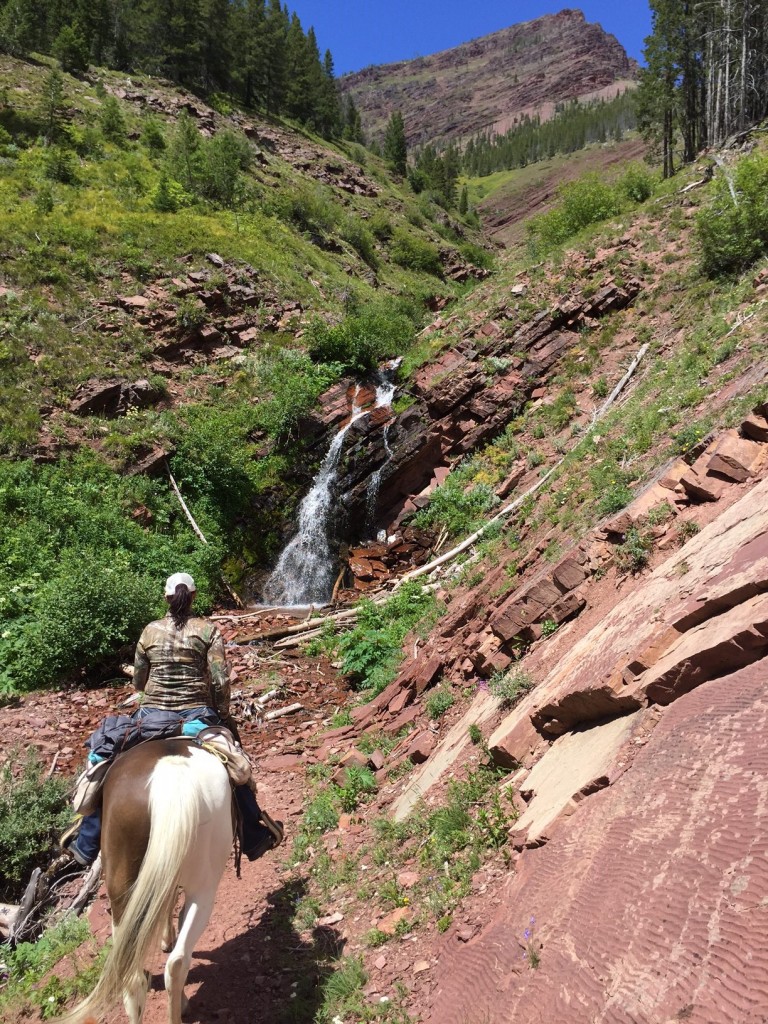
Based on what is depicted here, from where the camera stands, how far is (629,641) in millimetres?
4078

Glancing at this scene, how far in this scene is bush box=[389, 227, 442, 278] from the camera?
126ft

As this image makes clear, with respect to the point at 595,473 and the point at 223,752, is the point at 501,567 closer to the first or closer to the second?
the point at 595,473

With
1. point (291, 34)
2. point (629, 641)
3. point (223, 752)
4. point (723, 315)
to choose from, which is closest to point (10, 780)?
point (223, 752)

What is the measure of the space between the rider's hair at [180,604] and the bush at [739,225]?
13832 millimetres

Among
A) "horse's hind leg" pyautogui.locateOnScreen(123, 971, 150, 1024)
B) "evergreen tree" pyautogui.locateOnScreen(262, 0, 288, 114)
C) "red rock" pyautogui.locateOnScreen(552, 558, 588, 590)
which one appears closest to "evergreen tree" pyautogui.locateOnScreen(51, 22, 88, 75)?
"evergreen tree" pyautogui.locateOnScreen(262, 0, 288, 114)

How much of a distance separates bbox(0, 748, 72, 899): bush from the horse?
278 centimetres

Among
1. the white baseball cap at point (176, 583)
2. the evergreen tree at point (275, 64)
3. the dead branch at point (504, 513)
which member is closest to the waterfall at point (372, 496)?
the dead branch at point (504, 513)

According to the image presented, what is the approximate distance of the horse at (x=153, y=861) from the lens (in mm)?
3314

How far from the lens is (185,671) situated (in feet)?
14.8

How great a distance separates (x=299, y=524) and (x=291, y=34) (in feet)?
217

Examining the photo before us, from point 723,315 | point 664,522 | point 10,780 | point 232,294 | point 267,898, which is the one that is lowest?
point 267,898

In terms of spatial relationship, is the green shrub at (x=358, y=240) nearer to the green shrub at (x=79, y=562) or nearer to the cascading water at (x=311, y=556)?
the cascading water at (x=311, y=556)

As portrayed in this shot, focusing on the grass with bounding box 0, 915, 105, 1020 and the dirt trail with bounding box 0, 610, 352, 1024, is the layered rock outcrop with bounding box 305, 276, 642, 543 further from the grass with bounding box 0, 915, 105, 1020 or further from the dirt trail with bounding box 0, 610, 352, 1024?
the grass with bounding box 0, 915, 105, 1020

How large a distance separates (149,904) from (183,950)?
18.6 inches
